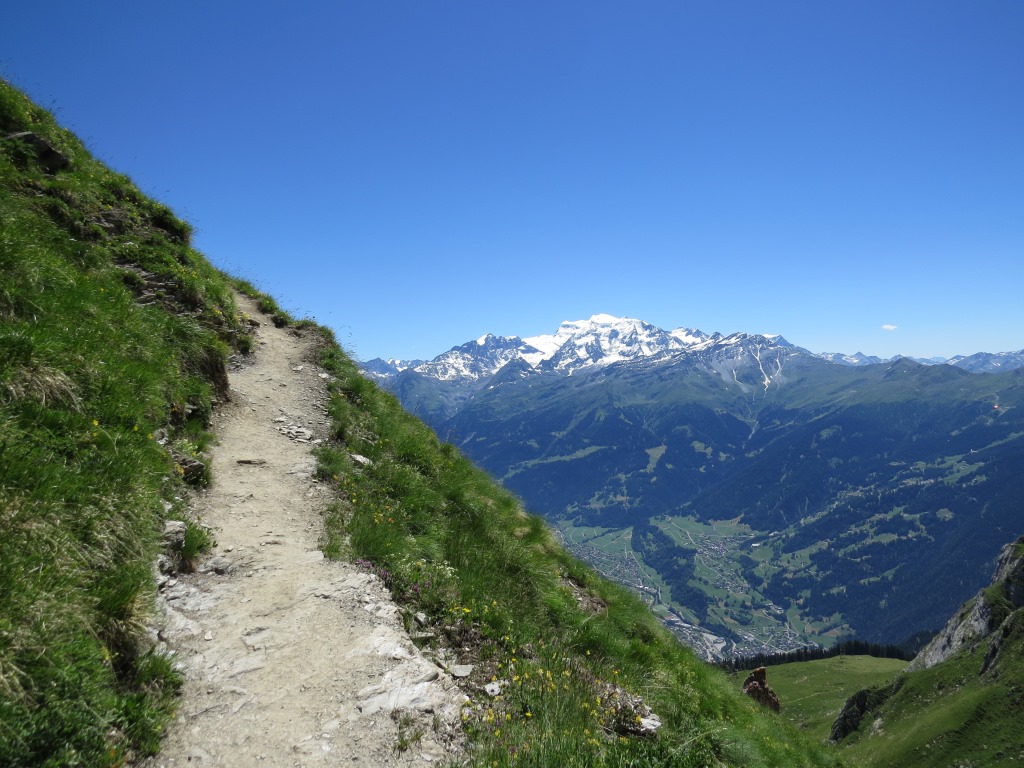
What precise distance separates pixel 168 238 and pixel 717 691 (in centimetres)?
2390

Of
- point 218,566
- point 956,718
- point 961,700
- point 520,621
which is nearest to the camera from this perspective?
point 218,566

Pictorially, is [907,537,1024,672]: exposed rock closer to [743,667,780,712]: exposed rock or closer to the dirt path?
[743,667,780,712]: exposed rock

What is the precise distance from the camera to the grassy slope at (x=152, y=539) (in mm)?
5191

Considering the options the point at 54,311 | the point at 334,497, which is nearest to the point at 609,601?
the point at 334,497

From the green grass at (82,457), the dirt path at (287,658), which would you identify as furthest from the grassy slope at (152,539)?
the dirt path at (287,658)

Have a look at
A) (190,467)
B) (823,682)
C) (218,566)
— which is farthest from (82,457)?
(823,682)

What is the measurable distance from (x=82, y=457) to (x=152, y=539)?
1545 mm

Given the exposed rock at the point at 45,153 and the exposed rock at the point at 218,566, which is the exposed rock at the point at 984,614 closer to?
the exposed rock at the point at 218,566

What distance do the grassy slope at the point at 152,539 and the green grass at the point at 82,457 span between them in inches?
1.1

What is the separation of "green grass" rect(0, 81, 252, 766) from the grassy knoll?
154221 millimetres

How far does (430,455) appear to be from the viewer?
52.3 ft

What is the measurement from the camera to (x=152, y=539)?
24.6ft

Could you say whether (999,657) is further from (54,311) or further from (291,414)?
(54,311)

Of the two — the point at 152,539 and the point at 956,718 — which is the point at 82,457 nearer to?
the point at 152,539
